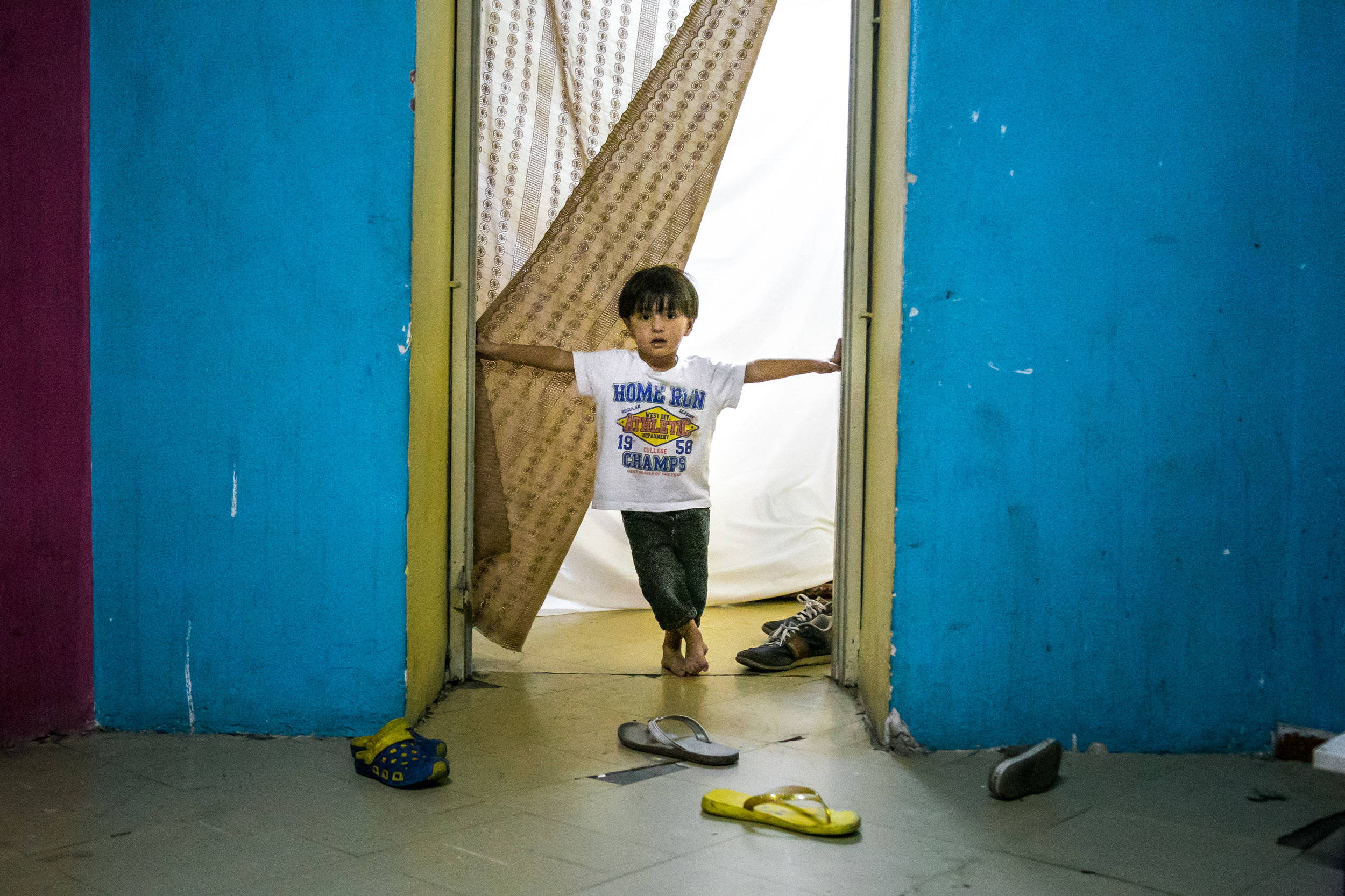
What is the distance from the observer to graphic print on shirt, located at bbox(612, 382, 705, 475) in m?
3.11

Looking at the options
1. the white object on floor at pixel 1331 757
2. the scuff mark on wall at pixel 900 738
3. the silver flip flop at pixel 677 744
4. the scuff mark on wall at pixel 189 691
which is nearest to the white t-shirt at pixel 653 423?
the silver flip flop at pixel 677 744

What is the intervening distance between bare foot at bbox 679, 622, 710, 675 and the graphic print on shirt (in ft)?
1.68

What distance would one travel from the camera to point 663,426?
318cm

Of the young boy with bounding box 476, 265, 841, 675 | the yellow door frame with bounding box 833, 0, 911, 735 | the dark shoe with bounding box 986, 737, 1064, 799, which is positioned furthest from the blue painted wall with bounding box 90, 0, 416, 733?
the dark shoe with bounding box 986, 737, 1064, 799

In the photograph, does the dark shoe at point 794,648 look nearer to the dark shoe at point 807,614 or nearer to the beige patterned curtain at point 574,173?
the dark shoe at point 807,614

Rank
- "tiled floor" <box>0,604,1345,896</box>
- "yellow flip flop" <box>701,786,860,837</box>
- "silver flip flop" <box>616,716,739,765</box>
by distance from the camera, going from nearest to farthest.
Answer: "tiled floor" <box>0,604,1345,896</box>
"yellow flip flop" <box>701,786,860,837</box>
"silver flip flop" <box>616,716,739,765</box>

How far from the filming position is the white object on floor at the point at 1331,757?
1.47m

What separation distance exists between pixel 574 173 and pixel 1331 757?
92.7 inches

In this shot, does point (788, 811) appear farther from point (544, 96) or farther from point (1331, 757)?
point (544, 96)

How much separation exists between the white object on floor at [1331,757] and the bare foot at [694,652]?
1.83 meters

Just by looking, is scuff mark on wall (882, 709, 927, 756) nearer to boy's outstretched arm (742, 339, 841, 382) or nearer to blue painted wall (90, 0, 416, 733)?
boy's outstretched arm (742, 339, 841, 382)

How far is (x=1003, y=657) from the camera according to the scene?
2330mm

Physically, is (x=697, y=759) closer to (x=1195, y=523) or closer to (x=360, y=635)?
(x=360, y=635)

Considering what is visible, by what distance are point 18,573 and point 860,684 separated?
216 cm
